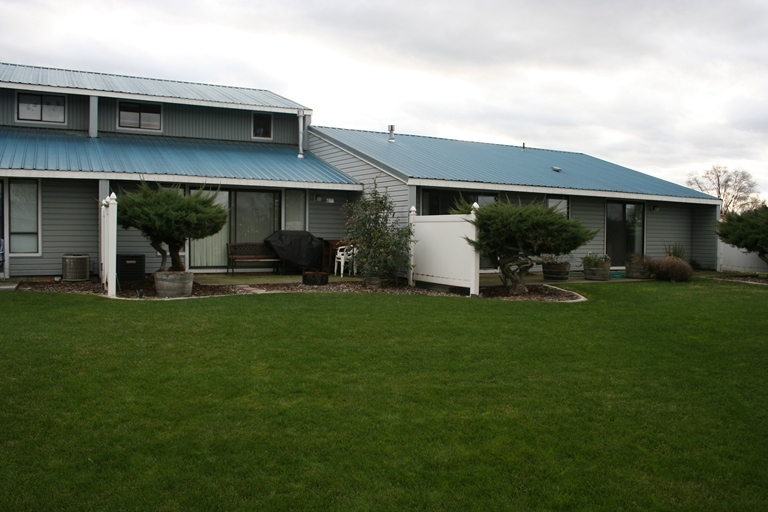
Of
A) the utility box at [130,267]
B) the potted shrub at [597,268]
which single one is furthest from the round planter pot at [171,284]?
the potted shrub at [597,268]

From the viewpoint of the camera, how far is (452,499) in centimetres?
379

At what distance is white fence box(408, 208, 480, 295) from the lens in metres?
12.6

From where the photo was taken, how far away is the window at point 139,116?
1747 cm

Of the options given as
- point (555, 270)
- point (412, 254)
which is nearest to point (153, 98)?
point (412, 254)

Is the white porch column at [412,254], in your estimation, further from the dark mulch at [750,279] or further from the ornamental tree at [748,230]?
the ornamental tree at [748,230]

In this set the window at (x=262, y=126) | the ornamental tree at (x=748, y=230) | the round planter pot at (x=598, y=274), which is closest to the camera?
the round planter pot at (x=598, y=274)

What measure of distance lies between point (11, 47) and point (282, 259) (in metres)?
11.0

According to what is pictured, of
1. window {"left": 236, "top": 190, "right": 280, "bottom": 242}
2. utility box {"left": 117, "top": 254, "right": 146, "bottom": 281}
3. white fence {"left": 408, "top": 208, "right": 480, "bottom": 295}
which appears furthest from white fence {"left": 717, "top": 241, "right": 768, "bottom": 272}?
utility box {"left": 117, "top": 254, "right": 146, "bottom": 281}

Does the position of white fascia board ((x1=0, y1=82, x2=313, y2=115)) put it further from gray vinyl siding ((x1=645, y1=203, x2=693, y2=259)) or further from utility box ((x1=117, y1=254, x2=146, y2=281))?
gray vinyl siding ((x1=645, y1=203, x2=693, y2=259))

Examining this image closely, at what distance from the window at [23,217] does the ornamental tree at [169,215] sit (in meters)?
3.59

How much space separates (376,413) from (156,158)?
1211cm

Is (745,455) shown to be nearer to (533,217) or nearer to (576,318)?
(576,318)

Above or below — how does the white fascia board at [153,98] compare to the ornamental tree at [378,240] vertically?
above

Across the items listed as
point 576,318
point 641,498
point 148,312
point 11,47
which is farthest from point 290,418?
point 11,47
